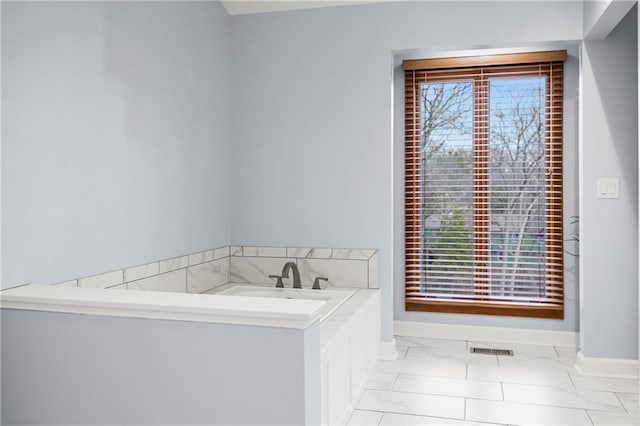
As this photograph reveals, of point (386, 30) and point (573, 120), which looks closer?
point (386, 30)

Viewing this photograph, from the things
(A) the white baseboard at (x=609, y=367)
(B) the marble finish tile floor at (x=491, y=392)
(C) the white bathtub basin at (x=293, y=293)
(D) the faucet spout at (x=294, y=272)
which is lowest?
(B) the marble finish tile floor at (x=491, y=392)

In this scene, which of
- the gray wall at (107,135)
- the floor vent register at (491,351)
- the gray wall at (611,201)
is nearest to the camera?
the gray wall at (107,135)

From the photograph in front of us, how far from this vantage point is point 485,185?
375cm

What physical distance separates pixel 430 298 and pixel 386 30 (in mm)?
2005

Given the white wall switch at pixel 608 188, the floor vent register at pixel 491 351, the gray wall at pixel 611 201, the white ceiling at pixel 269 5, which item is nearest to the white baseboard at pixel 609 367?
the gray wall at pixel 611 201

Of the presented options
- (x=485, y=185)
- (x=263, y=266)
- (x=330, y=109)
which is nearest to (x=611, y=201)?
(x=485, y=185)

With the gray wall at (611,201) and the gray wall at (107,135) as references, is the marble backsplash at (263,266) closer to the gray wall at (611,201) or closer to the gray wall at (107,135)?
the gray wall at (107,135)

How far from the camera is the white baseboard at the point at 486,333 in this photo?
3619 mm

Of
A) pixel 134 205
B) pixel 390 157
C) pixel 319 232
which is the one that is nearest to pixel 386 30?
pixel 390 157

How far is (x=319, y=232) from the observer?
3.43 meters

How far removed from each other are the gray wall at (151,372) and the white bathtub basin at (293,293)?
4.67 feet

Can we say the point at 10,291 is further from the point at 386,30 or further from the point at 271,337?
the point at 386,30

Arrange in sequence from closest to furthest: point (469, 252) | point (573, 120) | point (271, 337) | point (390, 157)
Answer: point (271, 337), point (390, 157), point (573, 120), point (469, 252)

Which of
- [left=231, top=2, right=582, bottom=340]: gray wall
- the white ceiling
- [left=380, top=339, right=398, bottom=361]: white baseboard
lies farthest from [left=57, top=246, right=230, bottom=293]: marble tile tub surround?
the white ceiling
